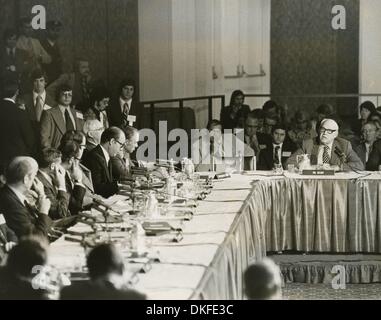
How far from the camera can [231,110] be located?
8.53 m

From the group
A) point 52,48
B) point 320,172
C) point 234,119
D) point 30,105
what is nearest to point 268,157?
point 320,172

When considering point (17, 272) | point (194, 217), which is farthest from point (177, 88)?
point (17, 272)

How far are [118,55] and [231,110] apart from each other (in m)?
1.38

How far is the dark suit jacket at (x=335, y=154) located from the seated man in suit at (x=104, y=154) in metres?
1.40

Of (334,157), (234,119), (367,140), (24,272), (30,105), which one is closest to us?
(24,272)

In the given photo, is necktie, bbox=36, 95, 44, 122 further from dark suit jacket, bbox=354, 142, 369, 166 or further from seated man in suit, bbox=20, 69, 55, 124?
dark suit jacket, bbox=354, 142, 369, 166

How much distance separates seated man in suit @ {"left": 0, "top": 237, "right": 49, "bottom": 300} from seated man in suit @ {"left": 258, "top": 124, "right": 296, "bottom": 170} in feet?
13.2

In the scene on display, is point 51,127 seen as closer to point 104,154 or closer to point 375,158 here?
point 104,154

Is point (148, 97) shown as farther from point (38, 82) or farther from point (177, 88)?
point (38, 82)

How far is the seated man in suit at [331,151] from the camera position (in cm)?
664

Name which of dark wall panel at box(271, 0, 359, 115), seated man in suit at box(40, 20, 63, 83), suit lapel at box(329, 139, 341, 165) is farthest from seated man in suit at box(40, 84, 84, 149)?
dark wall panel at box(271, 0, 359, 115)

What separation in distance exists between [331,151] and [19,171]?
3.08 m

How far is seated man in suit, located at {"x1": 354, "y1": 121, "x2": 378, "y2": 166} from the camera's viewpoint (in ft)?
23.0

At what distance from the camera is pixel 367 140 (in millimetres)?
7023
